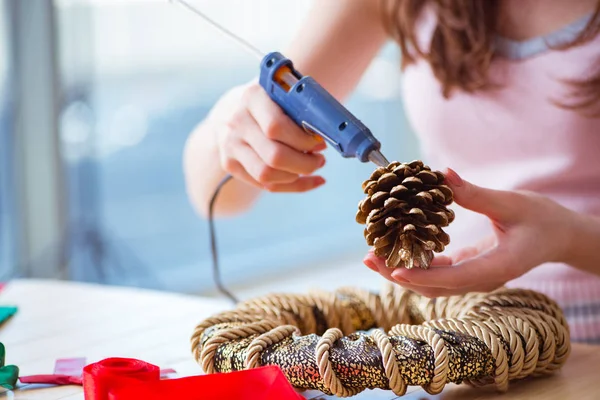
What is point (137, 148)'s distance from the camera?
2.80m

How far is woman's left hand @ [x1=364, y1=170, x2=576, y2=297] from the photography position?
21.6 inches

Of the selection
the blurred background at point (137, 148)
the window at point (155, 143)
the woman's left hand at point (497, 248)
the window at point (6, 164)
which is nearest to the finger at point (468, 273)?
the woman's left hand at point (497, 248)

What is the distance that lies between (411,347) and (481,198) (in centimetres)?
13

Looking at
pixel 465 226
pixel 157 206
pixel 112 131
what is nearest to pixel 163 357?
pixel 465 226

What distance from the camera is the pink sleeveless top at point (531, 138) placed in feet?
2.92

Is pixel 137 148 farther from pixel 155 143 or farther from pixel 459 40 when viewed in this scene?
pixel 459 40

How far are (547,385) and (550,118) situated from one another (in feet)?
1.39

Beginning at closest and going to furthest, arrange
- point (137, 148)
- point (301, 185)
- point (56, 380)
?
point (56, 380)
point (301, 185)
point (137, 148)

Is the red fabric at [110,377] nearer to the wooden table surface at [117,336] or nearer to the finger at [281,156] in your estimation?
the wooden table surface at [117,336]

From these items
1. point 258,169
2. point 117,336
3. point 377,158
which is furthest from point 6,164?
point 377,158

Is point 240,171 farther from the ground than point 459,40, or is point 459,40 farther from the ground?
point 459,40

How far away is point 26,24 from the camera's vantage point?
79.0 inches

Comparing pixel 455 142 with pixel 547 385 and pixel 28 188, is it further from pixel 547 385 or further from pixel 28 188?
pixel 28 188

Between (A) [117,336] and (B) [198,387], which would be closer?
(B) [198,387]
